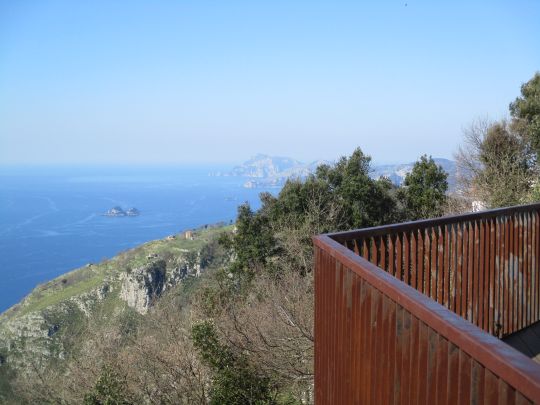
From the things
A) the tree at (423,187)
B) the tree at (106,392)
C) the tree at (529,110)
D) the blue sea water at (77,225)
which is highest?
the tree at (529,110)

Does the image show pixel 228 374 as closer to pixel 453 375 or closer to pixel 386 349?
pixel 386 349

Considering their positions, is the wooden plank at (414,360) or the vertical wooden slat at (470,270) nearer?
the wooden plank at (414,360)

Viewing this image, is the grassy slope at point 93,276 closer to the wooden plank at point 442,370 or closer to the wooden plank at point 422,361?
the wooden plank at point 422,361

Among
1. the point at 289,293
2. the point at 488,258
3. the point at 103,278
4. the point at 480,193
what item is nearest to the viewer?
the point at 488,258

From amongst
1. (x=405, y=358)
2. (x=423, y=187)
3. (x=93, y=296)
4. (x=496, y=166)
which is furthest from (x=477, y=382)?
(x=93, y=296)

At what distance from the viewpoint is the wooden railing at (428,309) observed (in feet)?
4.54

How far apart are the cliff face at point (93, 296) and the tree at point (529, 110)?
868 inches

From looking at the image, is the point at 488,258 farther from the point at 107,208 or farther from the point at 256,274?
the point at 107,208

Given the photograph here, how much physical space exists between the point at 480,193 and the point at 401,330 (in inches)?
713

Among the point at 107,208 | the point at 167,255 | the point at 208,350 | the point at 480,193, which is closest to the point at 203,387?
the point at 208,350

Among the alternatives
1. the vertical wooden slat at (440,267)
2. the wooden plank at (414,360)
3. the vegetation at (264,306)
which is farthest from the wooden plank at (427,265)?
the vegetation at (264,306)

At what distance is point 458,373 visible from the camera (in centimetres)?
144

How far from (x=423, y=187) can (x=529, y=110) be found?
6.36m

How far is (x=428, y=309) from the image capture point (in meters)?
1.63
